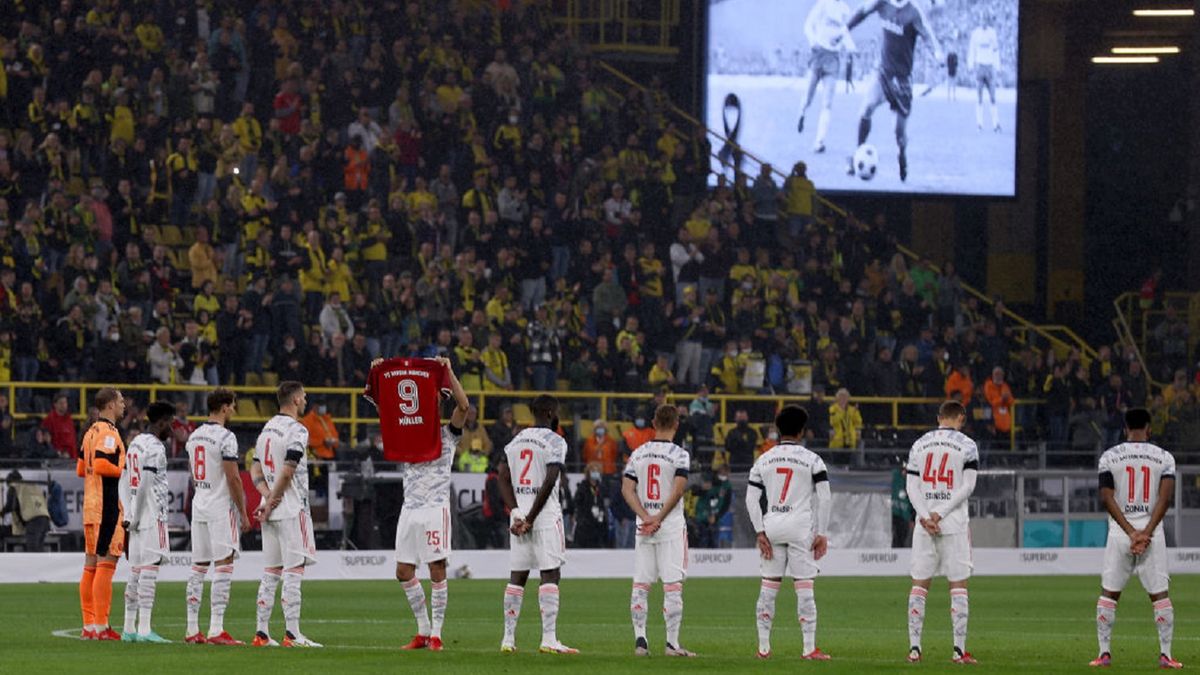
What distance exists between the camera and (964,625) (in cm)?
1622

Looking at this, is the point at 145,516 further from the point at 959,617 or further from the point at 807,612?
the point at 959,617

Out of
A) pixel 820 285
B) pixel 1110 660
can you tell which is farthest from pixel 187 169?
pixel 1110 660

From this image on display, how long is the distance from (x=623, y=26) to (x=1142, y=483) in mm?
31579

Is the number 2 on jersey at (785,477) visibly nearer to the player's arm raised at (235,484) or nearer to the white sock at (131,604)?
the player's arm raised at (235,484)

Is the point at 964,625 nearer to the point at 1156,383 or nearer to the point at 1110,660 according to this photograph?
the point at 1110,660

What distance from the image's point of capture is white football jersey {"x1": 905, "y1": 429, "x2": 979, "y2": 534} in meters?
16.4

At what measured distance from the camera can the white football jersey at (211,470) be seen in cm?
1730

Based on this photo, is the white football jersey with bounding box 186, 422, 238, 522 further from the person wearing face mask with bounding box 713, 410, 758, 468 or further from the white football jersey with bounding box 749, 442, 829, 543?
the person wearing face mask with bounding box 713, 410, 758, 468

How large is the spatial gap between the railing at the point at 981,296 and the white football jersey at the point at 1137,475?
26.9m

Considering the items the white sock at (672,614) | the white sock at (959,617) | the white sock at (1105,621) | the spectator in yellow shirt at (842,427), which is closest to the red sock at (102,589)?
the white sock at (672,614)

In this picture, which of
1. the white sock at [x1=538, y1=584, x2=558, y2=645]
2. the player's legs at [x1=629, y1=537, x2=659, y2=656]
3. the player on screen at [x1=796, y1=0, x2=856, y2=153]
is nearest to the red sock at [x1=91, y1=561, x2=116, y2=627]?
the white sock at [x1=538, y1=584, x2=558, y2=645]

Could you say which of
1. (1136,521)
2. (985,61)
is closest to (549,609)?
(1136,521)

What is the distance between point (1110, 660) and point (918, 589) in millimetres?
1561

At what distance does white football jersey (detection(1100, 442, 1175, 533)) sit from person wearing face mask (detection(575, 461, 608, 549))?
1584cm
